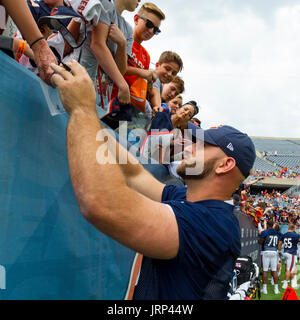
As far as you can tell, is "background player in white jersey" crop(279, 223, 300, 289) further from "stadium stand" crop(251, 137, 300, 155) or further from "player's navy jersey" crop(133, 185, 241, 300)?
"stadium stand" crop(251, 137, 300, 155)

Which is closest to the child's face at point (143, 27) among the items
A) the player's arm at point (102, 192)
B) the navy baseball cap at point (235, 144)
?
the navy baseball cap at point (235, 144)

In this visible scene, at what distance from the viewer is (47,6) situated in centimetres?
232

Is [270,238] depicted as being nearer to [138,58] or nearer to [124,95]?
[138,58]

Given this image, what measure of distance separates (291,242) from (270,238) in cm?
92

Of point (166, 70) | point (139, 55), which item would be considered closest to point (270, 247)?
point (166, 70)

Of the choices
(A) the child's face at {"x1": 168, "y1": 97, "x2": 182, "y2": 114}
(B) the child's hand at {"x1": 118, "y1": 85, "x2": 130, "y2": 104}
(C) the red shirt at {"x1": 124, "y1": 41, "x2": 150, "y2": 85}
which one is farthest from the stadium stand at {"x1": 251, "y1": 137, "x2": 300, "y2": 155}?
(B) the child's hand at {"x1": 118, "y1": 85, "x2": 130, "y2": 104}

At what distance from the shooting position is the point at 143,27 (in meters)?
2.88

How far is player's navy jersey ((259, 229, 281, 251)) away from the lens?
1007 cm

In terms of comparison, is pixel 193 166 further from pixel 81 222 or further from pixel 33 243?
pixel 33 243

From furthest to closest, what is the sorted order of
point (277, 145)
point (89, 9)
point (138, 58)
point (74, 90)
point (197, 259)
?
point (277, 145) < point (138, 58) < point (89, 9) < point (197, 259) < point (74, 90)

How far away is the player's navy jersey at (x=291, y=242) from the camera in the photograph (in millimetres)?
10281

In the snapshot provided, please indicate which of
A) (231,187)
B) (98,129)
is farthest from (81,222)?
(231,187)

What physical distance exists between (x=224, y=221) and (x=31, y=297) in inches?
33.4

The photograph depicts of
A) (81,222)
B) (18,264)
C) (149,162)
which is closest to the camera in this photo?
(18,264)
